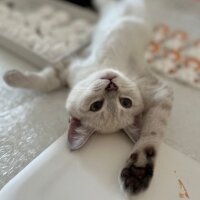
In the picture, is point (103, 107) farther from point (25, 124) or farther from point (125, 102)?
point (25, 124)

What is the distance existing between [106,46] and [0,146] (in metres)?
0.56

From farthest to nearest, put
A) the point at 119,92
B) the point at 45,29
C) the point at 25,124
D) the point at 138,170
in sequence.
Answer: the point at 45,29, the point at 25,124, the point at 119,92, the point at 138,170

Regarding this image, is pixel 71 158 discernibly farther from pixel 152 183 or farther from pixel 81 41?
pixel 81 41

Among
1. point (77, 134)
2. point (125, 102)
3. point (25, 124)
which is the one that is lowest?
point (25, 124)

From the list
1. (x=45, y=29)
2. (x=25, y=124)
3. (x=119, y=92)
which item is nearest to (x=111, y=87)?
(x=119, y=92)

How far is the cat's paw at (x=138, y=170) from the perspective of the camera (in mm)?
861

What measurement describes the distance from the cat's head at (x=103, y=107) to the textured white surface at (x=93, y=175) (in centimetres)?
5

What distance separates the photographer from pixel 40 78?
1.26 metres

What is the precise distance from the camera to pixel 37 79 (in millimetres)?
1246

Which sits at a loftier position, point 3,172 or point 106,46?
point 106,46

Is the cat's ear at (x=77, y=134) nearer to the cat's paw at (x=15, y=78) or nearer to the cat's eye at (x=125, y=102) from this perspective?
the cat's eye at (x=125, y=102)

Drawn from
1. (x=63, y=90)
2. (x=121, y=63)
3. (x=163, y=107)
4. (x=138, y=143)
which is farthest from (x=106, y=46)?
(x=138, y=143)

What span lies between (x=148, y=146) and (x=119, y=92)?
18cm

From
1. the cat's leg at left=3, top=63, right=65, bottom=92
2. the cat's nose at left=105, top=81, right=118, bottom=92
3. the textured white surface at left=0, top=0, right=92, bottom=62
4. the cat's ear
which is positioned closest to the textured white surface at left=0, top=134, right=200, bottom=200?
the cat's ear
